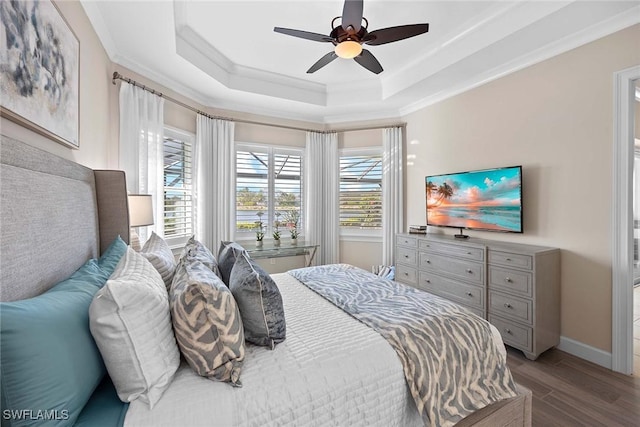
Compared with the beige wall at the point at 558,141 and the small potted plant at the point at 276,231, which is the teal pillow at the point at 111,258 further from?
the small potted plant at the point at 276,231

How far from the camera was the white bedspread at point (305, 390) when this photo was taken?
0.89m

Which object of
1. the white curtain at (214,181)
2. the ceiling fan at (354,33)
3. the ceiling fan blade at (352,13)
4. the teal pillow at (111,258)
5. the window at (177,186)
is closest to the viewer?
the teal pillow at (111,258)

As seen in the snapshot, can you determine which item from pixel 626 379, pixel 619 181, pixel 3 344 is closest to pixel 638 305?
pixel 626 379

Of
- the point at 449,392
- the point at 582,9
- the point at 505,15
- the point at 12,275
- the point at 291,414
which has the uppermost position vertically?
the point at 505,15

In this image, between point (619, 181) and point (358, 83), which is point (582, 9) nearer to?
point (619, 181)

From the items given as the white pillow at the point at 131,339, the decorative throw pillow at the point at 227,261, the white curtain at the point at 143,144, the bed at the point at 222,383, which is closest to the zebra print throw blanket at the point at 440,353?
the bed at the point at 222,383

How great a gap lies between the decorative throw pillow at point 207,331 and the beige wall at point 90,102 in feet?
3.85

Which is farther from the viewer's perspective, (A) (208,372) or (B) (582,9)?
(B) (582,9)

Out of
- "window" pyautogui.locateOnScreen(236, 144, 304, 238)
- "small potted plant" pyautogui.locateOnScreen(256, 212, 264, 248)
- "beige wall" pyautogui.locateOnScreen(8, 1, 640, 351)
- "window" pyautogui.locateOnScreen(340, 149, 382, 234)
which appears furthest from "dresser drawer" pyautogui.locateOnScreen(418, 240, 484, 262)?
"small potted plant" pyautogui.locateOnScreen(256, 212, 264, 248)

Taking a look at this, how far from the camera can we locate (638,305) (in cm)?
362

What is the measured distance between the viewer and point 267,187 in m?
4.50

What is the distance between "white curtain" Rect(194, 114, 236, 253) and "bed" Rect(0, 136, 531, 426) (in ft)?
7.38

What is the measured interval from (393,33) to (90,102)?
7.94 feet

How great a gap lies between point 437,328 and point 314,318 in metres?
0.64
